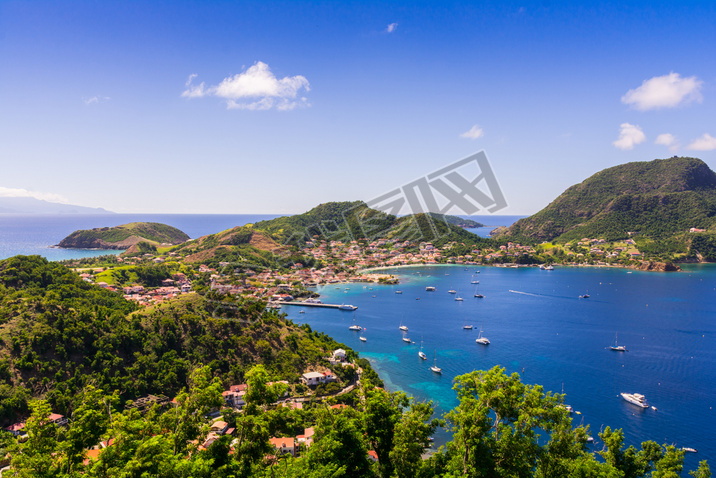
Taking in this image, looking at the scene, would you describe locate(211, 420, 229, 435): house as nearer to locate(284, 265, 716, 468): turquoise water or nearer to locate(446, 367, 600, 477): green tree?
locate(284, 265, 716, 468): turquoise water

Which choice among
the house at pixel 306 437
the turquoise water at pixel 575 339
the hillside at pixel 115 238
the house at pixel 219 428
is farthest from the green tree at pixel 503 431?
the hillside at pixel 115 238

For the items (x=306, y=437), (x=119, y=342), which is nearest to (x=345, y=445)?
(x=306, y=437)

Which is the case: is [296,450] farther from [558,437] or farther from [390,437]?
[558,437]

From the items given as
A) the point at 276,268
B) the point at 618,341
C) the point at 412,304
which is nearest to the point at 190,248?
the point at 276,268

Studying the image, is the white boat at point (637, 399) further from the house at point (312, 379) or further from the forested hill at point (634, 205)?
the forested hill at point (634, 205)

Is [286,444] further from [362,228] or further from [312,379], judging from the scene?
[362,228]

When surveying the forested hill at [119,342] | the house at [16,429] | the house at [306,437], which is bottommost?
the house at [306,437]
